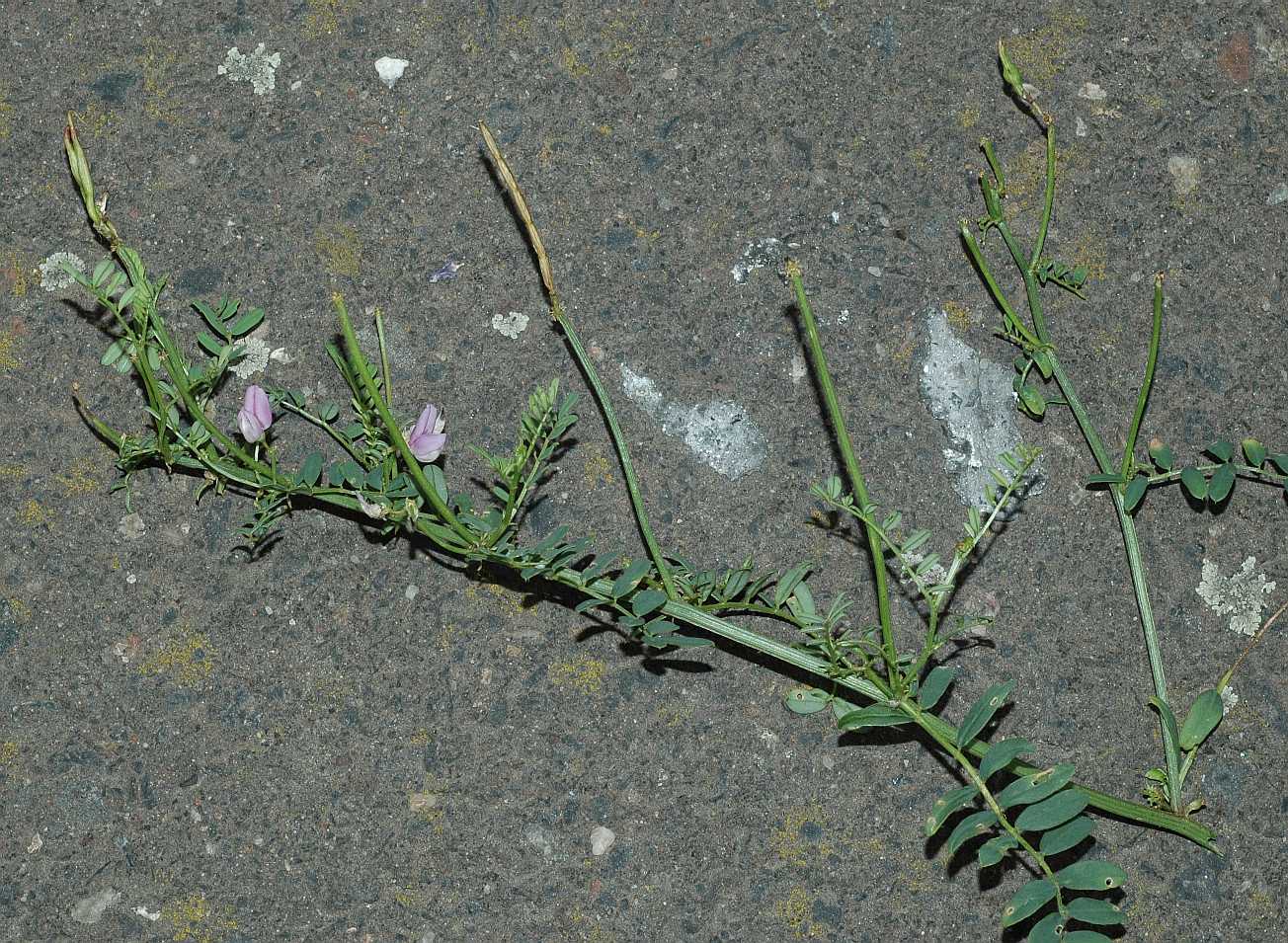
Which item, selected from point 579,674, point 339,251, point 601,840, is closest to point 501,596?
point 579,674

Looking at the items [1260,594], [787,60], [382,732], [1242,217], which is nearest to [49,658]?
[382,732]

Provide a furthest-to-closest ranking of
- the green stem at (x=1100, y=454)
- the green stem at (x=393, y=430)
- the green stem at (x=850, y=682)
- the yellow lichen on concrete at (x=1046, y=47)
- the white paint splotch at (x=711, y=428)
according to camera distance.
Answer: the yellow lichen on concrete at (x=1046, y=47), the white paint splotch at (x=711, y=428), the green stem at (x=1100, y=454), the green stem at (x=850, y=682), the green stem at (x=393, y=430)

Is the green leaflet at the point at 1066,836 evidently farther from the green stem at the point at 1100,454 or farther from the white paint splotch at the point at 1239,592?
the white paint splotch at the point at 1239,592

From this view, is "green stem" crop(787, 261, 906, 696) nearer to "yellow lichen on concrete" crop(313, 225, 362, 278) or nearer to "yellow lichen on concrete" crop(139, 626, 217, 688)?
"yellow lichen on concrete" crop(313, 225, 362, 278)

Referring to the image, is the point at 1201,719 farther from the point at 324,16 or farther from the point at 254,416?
the point at 324,16

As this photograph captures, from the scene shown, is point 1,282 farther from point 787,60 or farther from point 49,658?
point 787,60

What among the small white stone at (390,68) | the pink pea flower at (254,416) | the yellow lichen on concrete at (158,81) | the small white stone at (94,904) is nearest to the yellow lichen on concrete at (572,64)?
the small white stone at (390,68)
